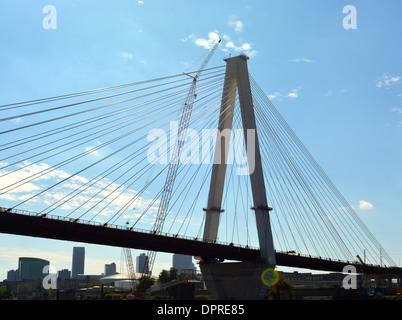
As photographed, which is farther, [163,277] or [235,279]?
[163,277]

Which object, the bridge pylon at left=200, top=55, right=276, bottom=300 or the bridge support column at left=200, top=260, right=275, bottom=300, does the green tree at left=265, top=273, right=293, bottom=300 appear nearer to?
the bridge support column at left=200, top=260, right=275, bottom=300

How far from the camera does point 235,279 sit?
8656 cm

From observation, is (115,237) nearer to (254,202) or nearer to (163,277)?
(254,202)

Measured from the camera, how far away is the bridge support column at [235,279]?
83625 mm

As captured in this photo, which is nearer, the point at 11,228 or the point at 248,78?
the point at 11,228

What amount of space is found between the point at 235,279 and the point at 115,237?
25.5 metres

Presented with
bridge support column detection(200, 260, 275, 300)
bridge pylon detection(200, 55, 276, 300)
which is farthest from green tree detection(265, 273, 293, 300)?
bridge pylon detection(200, 55, 276, 300)

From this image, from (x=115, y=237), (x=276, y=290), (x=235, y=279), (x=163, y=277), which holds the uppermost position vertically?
(x=115, y=237)

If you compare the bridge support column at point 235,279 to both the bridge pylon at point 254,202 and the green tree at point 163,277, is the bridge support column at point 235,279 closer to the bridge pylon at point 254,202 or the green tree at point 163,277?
the bridge pylon at point 254,202

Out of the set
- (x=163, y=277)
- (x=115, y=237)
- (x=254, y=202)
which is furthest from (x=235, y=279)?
(x=163, y=277)

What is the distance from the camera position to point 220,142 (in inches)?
3273
